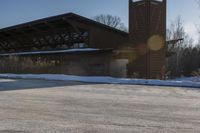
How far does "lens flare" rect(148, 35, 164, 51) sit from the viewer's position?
32.2 m

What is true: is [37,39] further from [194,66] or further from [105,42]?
[194,66]

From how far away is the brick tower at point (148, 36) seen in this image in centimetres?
3206

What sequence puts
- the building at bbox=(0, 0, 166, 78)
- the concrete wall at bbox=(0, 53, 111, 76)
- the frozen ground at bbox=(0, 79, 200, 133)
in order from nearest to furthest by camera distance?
the frozen ground at bbox=(0, 79, 200, 133) → the building at bbox=(0, 0, 166, 78) → the concrete wall at bbox=(0, 53, 111, 76)

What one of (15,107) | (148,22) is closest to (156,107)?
(15,107)

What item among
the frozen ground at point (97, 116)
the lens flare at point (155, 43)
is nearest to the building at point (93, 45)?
the lens flare at point (155, 43)

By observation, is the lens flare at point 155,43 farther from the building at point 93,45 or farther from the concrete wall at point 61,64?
the concrete wall at point 61,64

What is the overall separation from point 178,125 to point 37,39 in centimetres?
3944

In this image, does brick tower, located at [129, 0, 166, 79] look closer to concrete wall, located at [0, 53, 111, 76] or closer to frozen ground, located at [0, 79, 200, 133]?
concrete wall, located at [0, 53, 111, 76]

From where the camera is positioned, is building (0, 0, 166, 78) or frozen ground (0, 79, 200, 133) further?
building (0, 0, 166, 78)

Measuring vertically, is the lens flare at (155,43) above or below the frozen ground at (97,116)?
above

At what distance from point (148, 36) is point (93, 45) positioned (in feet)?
26.9

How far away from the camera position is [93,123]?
29.3 feet

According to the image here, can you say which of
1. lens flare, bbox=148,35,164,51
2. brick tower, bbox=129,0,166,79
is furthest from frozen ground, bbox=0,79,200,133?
lens flare, bbox=148,35,164,51

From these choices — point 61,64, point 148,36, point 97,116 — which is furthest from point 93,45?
point 97,116
